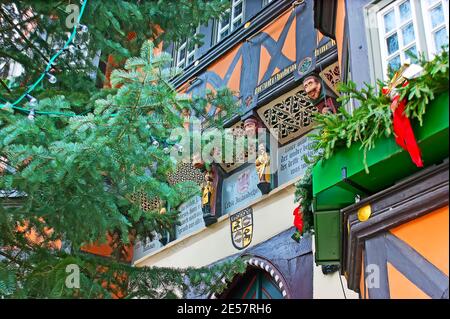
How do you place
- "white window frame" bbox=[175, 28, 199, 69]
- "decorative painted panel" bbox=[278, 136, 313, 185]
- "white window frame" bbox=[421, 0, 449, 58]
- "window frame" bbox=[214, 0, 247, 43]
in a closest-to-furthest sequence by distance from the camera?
1. "white window frame" bbox=[421, 0, 449, 58]
2. "decorative painted panel" bbox=[278, 136, 313, 185]
3. "window frame" bbox=[214, 0, 247, 43]
4. "white window frame" bbox=[175, 28, 199, 69]

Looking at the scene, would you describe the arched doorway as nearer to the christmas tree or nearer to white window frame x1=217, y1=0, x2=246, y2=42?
the christmas tree

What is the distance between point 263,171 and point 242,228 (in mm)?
878

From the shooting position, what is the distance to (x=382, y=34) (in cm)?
466

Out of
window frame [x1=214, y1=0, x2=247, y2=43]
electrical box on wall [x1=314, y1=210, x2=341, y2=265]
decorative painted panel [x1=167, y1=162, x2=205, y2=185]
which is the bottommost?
electrical box on wall [x1=314, y1=210, x2=341, y2=265]

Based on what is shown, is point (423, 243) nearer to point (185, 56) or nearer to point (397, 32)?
point (397, 32)

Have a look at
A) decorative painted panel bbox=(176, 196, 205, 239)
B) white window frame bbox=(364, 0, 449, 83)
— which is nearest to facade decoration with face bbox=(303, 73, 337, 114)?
white window frame bbox=(364, 0, 449, 83)

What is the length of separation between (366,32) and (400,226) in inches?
70.1

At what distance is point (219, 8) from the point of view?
21.4ft

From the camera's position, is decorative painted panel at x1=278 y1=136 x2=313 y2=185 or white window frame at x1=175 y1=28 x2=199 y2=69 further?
white window frame at x1=175 y1=28 x2=199 y2=69

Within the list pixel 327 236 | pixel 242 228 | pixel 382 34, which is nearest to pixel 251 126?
pixel 242 228

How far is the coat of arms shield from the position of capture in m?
8.70

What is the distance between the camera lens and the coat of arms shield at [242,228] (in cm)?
870

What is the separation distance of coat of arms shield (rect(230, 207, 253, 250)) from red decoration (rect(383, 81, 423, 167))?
5.37m
